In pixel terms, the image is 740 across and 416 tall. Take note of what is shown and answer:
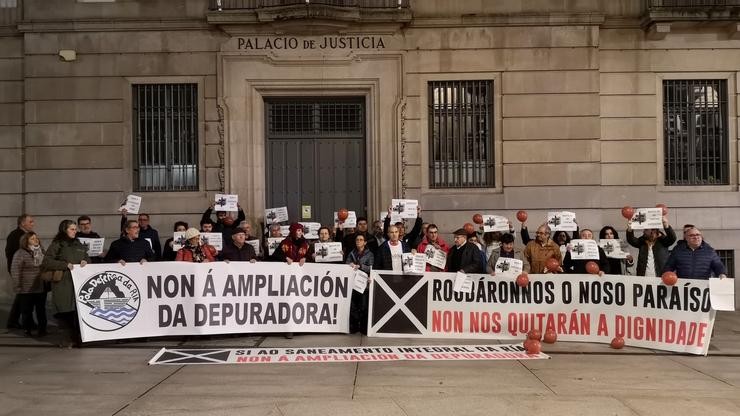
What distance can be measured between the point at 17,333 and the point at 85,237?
1.85 metres

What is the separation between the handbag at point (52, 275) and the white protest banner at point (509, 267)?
6.39 meters

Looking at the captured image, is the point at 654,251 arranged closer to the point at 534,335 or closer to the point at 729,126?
the point at 534,335

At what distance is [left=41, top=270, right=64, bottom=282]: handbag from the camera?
32.0ft

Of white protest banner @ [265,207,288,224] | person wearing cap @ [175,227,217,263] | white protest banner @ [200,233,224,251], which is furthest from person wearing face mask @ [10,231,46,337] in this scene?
white protest banner @ [265,207,288,224]

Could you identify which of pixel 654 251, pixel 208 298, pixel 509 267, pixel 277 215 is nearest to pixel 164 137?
pixel 277 215

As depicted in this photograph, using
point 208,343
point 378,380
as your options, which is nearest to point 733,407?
point 378,380

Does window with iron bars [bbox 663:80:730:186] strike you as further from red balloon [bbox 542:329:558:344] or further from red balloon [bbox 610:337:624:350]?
red balloon [bbox 542:329:558:344]

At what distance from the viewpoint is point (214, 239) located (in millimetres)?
11133

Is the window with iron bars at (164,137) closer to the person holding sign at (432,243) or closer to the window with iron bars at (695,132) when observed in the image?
the person holding sign at (432,243)

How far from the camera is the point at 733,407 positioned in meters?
6.58

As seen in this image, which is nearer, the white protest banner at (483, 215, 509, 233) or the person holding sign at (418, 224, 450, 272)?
the person holding sign at (418, 224, 450, 272)

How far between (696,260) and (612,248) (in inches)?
55.0

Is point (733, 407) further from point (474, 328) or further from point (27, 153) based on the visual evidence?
point (27, 153)

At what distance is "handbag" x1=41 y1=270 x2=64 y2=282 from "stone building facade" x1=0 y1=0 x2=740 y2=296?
438 cm
